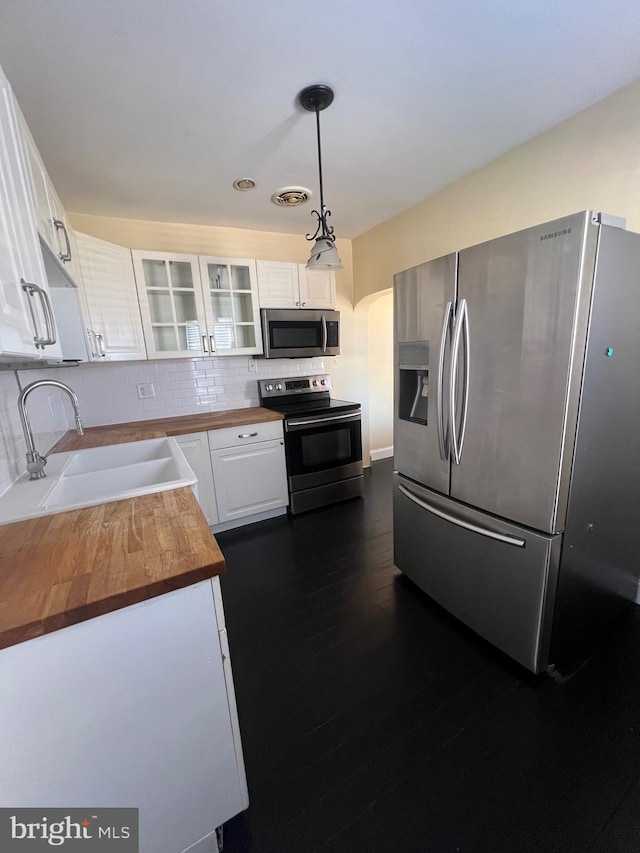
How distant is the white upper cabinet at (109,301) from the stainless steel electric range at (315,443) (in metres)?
1.17

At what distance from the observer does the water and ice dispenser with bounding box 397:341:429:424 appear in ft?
6.05

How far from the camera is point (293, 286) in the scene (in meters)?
3.09

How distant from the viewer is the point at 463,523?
1621 millimetres

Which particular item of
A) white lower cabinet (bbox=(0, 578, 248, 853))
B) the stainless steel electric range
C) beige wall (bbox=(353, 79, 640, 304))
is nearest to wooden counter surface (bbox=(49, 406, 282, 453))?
the stainless steel electric range

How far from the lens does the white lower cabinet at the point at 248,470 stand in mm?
2715

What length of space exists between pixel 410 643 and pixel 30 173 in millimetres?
2502

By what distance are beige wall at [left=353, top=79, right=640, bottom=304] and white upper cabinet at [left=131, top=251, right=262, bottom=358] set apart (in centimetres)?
146

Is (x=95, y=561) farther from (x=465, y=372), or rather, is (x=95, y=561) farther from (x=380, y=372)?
(x=380, y=372)

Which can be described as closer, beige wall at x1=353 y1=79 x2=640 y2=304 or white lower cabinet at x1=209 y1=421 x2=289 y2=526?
beige wall at x1=353 y1=79 x2=640 y2=304

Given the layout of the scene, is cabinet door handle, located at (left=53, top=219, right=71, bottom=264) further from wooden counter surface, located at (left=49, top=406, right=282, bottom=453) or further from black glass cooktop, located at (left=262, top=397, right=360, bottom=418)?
black glass cooktop, located at (left=262, top=397, right=360, bottom=418)

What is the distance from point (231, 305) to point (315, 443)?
1407 millimetres

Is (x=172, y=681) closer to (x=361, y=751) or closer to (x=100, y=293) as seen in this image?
(x=361, y=751)

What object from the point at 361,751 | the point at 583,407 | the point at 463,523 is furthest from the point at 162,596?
the point at 583,407

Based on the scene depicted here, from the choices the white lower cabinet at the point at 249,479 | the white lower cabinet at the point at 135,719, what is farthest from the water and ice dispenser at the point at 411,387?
the white lower cabinet at the point at 135,719
